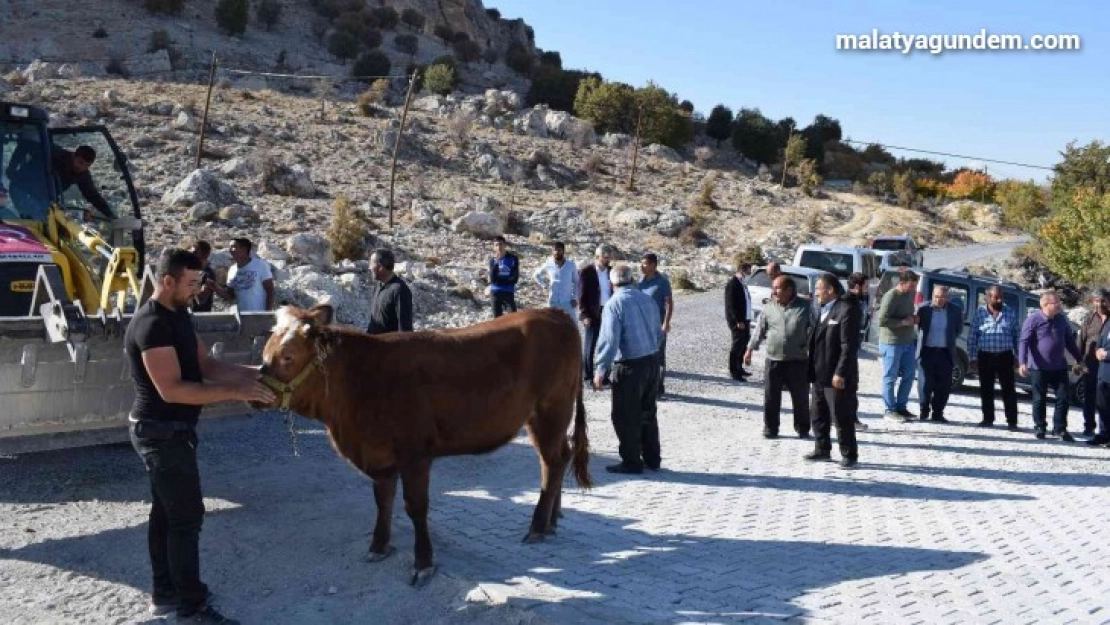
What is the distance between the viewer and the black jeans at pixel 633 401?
8.85 metres

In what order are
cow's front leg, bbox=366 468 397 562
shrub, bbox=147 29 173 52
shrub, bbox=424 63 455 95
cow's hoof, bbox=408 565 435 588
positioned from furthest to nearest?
shrub, bbox=424 63 455 95
shrub, bbox=147 29 173 52
cow's front leg, bbox=366 468 397 562
cow's hoof, bbox=408 565 435 588

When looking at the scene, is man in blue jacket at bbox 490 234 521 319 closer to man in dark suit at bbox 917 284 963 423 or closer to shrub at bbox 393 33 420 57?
man in dark suit at bbox 917 284 963 423

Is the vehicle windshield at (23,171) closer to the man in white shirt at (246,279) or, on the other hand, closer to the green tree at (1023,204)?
the man in white shirt at (246,279)

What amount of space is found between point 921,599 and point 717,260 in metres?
29.6

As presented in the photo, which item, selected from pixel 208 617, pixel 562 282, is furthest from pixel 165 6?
pixel 208 617

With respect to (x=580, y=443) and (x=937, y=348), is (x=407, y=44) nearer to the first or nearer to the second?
(x=937, y=348)

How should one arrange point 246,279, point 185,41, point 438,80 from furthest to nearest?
point 438,80
point 185,41
point 246,279

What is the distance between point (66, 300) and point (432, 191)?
28439 mm

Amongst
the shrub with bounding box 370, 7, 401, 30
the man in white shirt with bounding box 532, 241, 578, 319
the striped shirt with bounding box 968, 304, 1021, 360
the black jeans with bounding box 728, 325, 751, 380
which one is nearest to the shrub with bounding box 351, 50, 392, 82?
the shrub with bounding box 370, 7, 401, 30

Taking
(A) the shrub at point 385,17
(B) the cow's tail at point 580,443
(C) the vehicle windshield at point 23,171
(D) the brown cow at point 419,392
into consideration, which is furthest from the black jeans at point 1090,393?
(A) the shrub at point 385,17

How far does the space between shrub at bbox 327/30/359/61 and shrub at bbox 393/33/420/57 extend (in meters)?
4.63

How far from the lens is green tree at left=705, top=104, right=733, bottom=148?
6531cm

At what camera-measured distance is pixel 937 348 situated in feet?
41.3

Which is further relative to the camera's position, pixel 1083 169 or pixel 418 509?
pixel 1083 169
